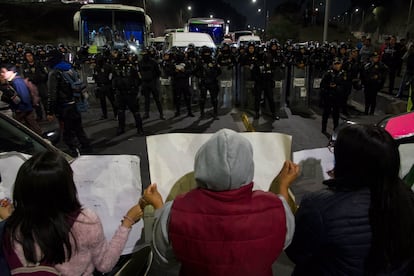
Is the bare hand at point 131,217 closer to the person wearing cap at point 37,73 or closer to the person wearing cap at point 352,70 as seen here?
the person wearing cap at point 352,70

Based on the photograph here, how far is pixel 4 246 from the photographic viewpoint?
4.58 feet

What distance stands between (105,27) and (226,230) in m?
12.5

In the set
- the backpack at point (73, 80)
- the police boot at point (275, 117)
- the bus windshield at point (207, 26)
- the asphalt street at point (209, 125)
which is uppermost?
the bus windshield at point (207, 26)

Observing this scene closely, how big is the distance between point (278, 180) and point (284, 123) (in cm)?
675

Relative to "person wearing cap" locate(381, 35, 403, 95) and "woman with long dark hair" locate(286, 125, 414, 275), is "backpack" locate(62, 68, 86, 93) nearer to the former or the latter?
"woman with long dark hair" locate(286, 125, 414, 275)

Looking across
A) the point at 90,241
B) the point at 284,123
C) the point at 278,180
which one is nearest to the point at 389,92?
the point at 284,123

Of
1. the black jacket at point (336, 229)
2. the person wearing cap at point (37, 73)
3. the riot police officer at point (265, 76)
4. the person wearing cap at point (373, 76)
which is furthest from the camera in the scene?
the person wearing cap at point (37, 73)

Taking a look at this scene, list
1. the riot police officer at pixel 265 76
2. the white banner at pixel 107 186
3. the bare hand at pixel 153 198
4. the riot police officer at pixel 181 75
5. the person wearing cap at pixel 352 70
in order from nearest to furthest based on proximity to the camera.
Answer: the bare hand at pixel 153 198
the white banner at pixel 107 186
the person wearing cap at pixel 352 70
the riot police officer at pixel 265 76
the riot police officer at pixel 181 75

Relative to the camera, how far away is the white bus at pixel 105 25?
12.4 m

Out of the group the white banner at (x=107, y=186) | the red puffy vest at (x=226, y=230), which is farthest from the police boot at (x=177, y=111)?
the red puffy vest at (x=226, y=230)

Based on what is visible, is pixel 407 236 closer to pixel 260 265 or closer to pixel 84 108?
pixel 260 265

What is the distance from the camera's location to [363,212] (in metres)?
1.43

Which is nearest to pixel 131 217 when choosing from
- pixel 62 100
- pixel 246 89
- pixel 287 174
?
pixel 287 174

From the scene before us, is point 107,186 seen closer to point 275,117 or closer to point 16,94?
point 16,94
